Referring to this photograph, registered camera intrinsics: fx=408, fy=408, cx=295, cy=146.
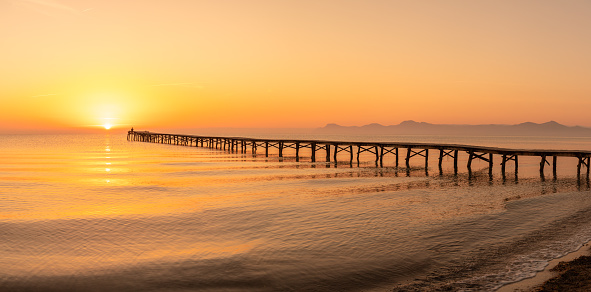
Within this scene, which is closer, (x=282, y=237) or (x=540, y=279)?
(x=540, y=279)

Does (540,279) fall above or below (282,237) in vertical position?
above

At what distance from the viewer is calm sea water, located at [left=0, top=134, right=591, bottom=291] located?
7691 millimetres

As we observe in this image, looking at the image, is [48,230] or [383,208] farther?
[383,208]

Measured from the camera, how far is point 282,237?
10930 millimetres

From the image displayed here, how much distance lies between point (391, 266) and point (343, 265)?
98 cm

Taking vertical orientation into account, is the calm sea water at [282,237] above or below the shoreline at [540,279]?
below

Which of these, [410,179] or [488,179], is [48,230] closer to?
[410,179]

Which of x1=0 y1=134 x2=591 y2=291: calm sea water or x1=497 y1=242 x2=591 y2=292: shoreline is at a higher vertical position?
x1=497 y1=242 x2=591 y2=292: shoreline

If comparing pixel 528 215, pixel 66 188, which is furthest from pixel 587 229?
pixel 66 188

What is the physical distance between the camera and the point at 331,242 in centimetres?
1035

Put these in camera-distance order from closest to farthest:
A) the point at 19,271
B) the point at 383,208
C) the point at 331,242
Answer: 1. the point at 19,271
2. the point at 331,242
3. the point at 383,208

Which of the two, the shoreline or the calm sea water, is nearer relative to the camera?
the shoreline

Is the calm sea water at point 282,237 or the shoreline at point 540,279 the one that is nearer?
the shoreline at point 540,279

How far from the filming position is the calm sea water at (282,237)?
25.2ft
